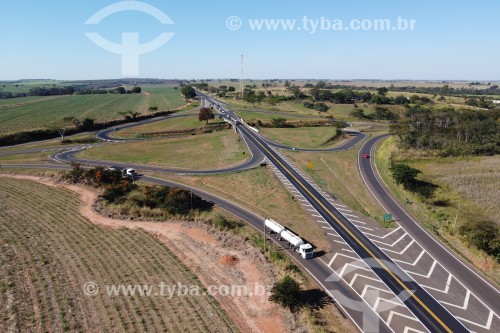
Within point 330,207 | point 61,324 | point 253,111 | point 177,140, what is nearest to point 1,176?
point 177,140

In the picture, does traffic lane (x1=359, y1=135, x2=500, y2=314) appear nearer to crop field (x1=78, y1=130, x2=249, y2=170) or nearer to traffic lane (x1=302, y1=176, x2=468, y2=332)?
traffic lane (x1=302, y1=176, x2=468, y2=332)

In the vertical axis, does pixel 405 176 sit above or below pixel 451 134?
below

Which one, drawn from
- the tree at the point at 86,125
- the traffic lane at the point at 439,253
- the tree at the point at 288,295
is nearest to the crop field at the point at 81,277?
the tree at the point at 288,295

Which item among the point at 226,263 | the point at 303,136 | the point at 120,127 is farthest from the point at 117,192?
the point at 120,127

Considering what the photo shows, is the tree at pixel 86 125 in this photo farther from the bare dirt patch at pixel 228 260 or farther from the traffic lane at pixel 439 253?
the traffic lane at pixel 439 253

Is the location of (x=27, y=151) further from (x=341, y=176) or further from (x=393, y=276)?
(x=393, y=276)

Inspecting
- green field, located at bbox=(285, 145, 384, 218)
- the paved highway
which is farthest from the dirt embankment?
green field, located at bbox=(285, 145, 384, 218)

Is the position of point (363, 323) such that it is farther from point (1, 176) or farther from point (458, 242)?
point (1, 176)
